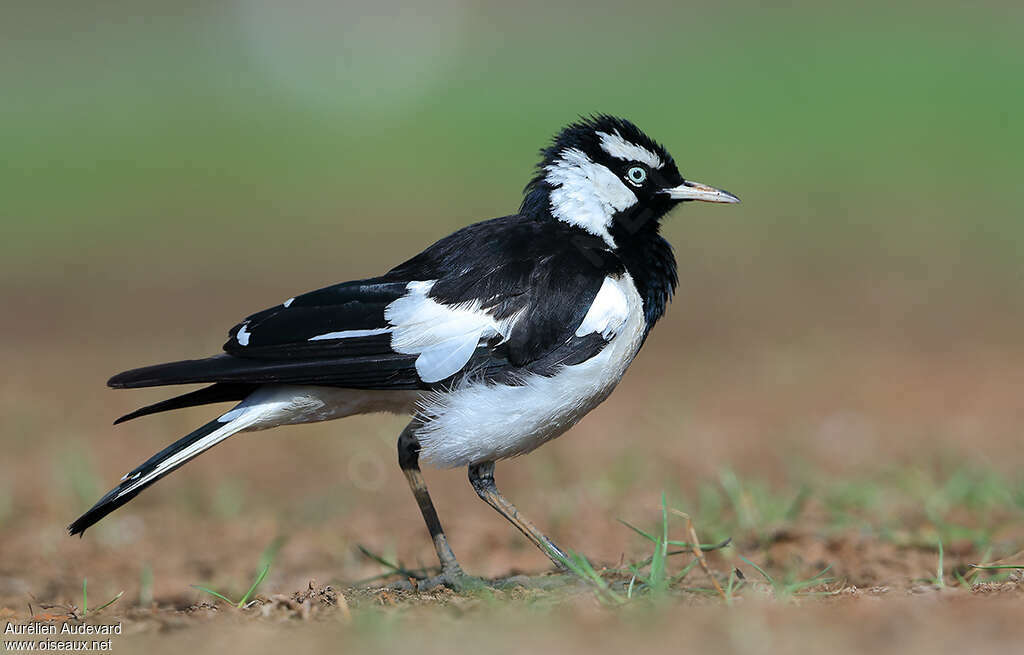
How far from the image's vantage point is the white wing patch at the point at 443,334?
172 inches

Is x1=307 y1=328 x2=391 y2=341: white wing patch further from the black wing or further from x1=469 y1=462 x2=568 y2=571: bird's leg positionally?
x1=469 y1=462 x2=568 y2=571: bird's leg

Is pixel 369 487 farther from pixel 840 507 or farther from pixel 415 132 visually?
pixel 415 132

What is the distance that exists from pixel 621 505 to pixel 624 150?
2134mm

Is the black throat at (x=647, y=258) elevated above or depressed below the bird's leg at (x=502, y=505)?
above

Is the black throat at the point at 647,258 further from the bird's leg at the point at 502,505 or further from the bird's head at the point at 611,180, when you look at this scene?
the bird's leg at the point at 502,505

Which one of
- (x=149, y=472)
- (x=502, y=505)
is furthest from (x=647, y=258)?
(x=149, y=472)

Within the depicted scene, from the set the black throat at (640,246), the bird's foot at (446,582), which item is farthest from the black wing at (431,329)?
the bird's foot at (446,582)

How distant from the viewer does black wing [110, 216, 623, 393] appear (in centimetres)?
432

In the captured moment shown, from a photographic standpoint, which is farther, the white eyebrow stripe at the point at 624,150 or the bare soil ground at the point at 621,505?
the white eyebrow stripe at the point at 624,150

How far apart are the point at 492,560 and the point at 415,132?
17.6m

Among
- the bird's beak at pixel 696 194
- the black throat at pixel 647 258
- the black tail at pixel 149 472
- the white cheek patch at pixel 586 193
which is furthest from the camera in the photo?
the bird's beak at pixel 696 194

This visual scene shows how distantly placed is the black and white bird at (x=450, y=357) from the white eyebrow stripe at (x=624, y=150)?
0.51 metres

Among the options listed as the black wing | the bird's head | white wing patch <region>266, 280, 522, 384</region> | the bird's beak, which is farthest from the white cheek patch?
white wing patch <region>266, 280, 522, 384</region>

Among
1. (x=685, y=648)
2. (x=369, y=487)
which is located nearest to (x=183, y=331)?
(x=369, y=487)
